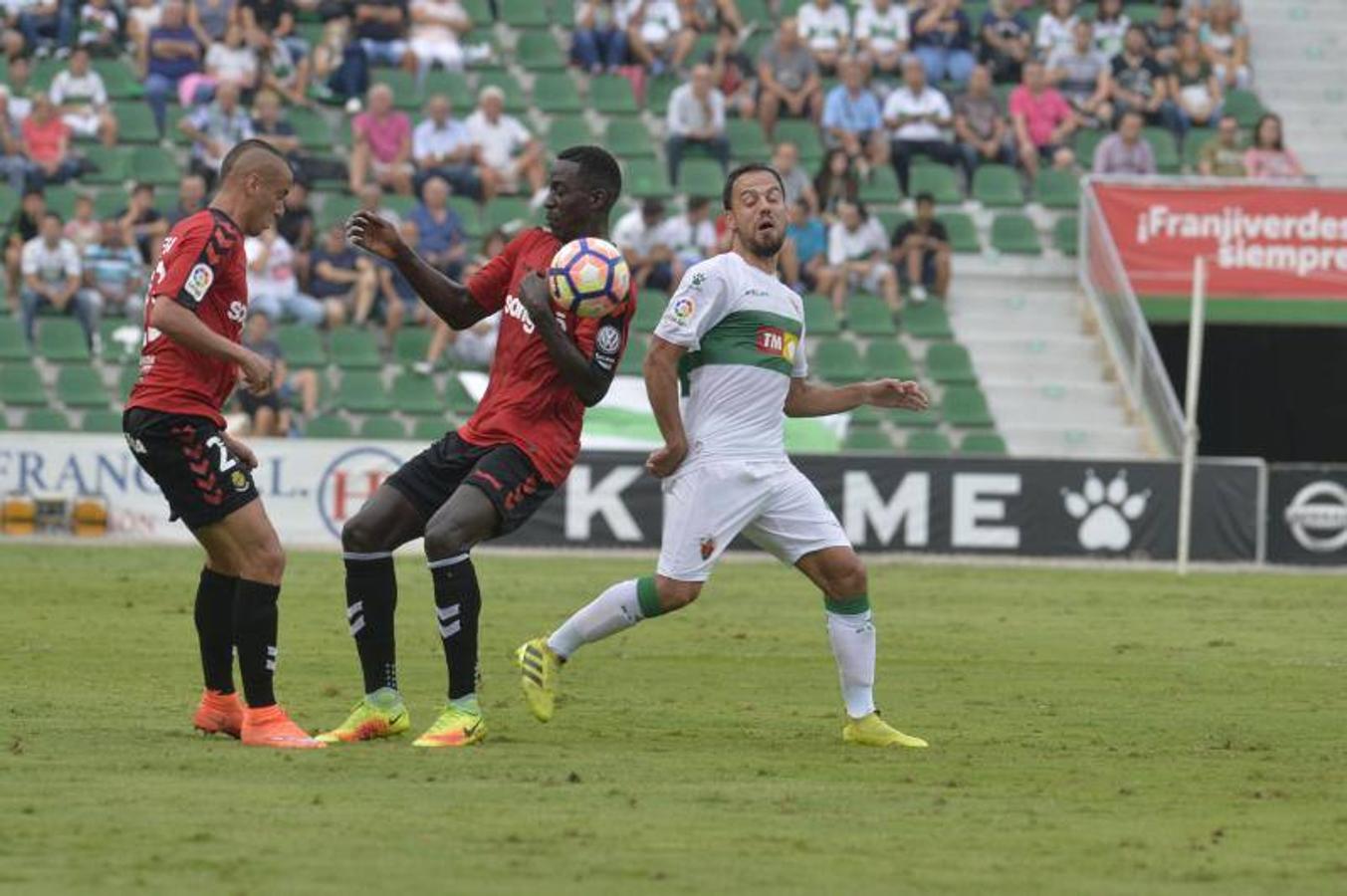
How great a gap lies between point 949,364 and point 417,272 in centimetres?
1824

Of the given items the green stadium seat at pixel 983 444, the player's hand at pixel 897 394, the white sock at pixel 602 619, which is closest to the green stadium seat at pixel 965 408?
the green stadium seat at pixel 983 444

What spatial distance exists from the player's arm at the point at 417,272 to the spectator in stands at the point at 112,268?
16.9 metres

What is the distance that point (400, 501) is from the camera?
1007 cm

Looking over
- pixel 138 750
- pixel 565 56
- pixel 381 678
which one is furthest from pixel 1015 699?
pixel 565 56

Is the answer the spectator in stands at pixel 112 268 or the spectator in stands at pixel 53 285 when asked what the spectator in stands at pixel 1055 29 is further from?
the spectator in stands at pixel 53 285

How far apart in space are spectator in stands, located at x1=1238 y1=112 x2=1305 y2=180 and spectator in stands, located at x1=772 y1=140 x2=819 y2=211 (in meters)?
5.40

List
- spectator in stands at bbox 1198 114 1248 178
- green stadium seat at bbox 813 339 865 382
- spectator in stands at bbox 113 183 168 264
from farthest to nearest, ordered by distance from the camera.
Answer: spectator in stands at bbox 1198 114 1248 178 < green stadium seat at bbox 813 339 865 382 < spectator in stands at bbox 113 183 168 264

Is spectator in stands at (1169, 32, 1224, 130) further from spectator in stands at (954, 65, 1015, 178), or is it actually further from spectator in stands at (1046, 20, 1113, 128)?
spectator in stands at (954, 65, 1015, 178)

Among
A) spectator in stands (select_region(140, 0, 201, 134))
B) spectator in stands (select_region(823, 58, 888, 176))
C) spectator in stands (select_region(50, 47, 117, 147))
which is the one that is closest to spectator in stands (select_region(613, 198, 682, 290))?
spectator in stands (select_region(823, 58, 888, 176))

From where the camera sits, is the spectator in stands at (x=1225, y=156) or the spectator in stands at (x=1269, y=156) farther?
the spectator in stands at (x=1225, y=156)

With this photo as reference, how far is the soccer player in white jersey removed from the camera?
10.2 meters

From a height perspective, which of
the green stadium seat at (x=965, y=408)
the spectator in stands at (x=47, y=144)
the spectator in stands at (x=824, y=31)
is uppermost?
the spectator in stands at (x=824, y=31)

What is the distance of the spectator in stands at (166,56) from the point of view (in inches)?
1153

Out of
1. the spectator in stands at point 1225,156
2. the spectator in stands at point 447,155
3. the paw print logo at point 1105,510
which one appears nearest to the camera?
the paw print logo at point 1105,510
